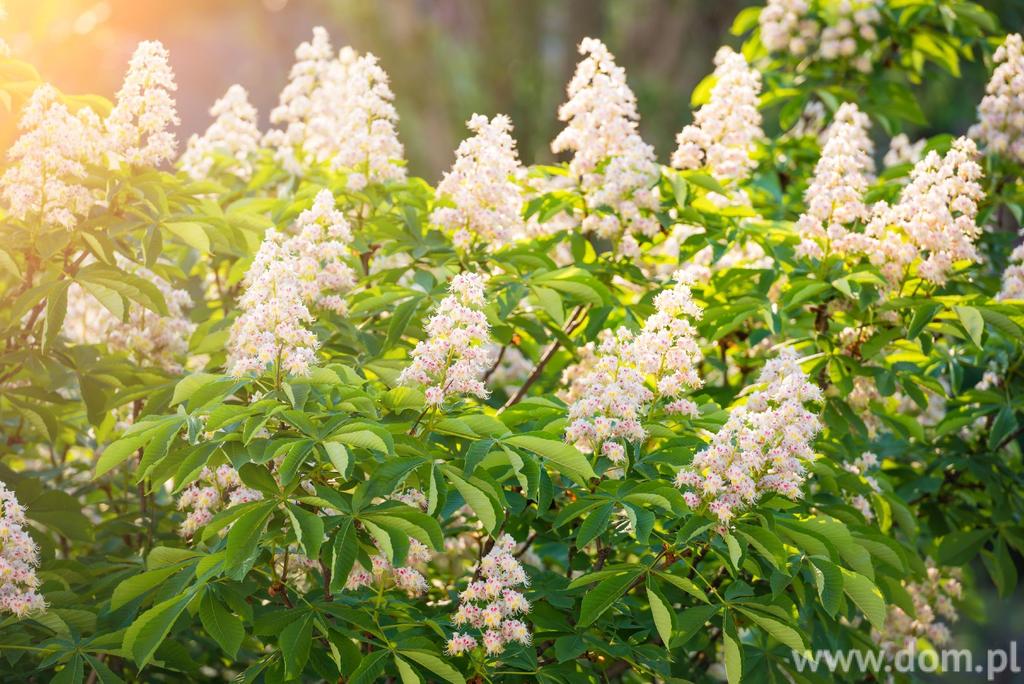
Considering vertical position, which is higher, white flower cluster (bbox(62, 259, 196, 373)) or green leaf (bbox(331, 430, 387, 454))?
white flower cluster (bbox(62, 259, 196, 373))

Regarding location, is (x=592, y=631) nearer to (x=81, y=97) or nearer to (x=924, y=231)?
(x=924, y=231)

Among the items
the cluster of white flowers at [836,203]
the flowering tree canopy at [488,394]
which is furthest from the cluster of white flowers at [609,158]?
the cluster of white flowers at [836,203]

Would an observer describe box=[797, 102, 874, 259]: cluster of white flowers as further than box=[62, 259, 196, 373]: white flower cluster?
No

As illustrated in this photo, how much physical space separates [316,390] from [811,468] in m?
1.37

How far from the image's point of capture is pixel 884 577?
3.45 m

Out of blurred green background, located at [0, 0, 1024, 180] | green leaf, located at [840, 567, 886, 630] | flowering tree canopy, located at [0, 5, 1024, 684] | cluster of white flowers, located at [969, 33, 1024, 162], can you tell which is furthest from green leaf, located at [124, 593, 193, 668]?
blurred green background, located at [0, 0, 1024, 180]

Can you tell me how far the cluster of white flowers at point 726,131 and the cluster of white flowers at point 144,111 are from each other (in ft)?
5.69

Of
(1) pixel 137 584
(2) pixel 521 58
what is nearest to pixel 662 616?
(1) pixel 137 584

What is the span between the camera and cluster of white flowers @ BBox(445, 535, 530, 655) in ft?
8.83

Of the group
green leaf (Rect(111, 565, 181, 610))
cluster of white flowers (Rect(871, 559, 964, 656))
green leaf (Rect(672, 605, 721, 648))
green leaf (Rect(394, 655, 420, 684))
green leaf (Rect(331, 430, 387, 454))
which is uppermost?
cluster of white flowers (Rect(871, 559, 964, 656))

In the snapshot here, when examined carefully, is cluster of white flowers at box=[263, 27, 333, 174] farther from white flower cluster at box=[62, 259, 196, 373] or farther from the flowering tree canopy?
white flower cluster at box=[62, 259, 196, 373]

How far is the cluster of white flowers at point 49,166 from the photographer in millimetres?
3318

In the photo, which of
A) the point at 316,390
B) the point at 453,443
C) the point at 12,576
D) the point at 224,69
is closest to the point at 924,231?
the point at 453,443

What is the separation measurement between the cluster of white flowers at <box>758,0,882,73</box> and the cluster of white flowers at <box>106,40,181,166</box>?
2.94 m
